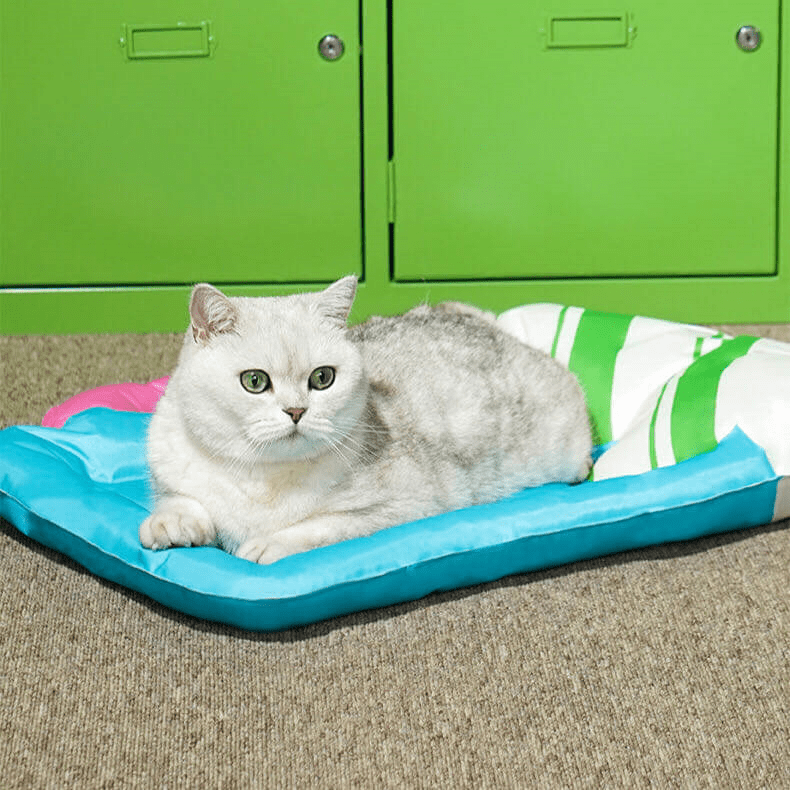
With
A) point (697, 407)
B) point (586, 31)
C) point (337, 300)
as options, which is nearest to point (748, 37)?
point (586, 31)

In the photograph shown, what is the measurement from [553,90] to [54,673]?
1.69 m

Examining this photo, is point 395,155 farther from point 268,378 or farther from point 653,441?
point 268,378

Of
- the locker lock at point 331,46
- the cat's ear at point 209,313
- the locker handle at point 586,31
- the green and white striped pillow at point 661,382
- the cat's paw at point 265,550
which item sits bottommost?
the cat's paw at point 265,550

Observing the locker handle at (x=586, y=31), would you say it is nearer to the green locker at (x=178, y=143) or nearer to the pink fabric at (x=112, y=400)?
the green locker at (x=178, y=143)

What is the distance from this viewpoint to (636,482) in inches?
56.7

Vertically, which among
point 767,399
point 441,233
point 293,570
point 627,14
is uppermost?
point 627,14

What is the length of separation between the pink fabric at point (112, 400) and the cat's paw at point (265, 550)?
0.61 metres

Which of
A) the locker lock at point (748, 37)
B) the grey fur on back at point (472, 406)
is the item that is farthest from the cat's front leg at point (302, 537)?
the locker lock at point (748, 37)

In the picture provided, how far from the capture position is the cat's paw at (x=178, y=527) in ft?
4.28

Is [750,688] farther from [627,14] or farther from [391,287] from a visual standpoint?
[627,14]

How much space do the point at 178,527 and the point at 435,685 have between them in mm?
362

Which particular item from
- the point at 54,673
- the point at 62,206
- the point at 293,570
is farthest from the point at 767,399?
the point at 62,206

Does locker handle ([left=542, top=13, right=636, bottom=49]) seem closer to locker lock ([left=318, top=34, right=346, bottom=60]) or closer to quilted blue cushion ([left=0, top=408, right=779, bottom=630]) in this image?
locker lock ([left=318, top=34, right=346, bottom=60])

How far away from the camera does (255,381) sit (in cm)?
129
